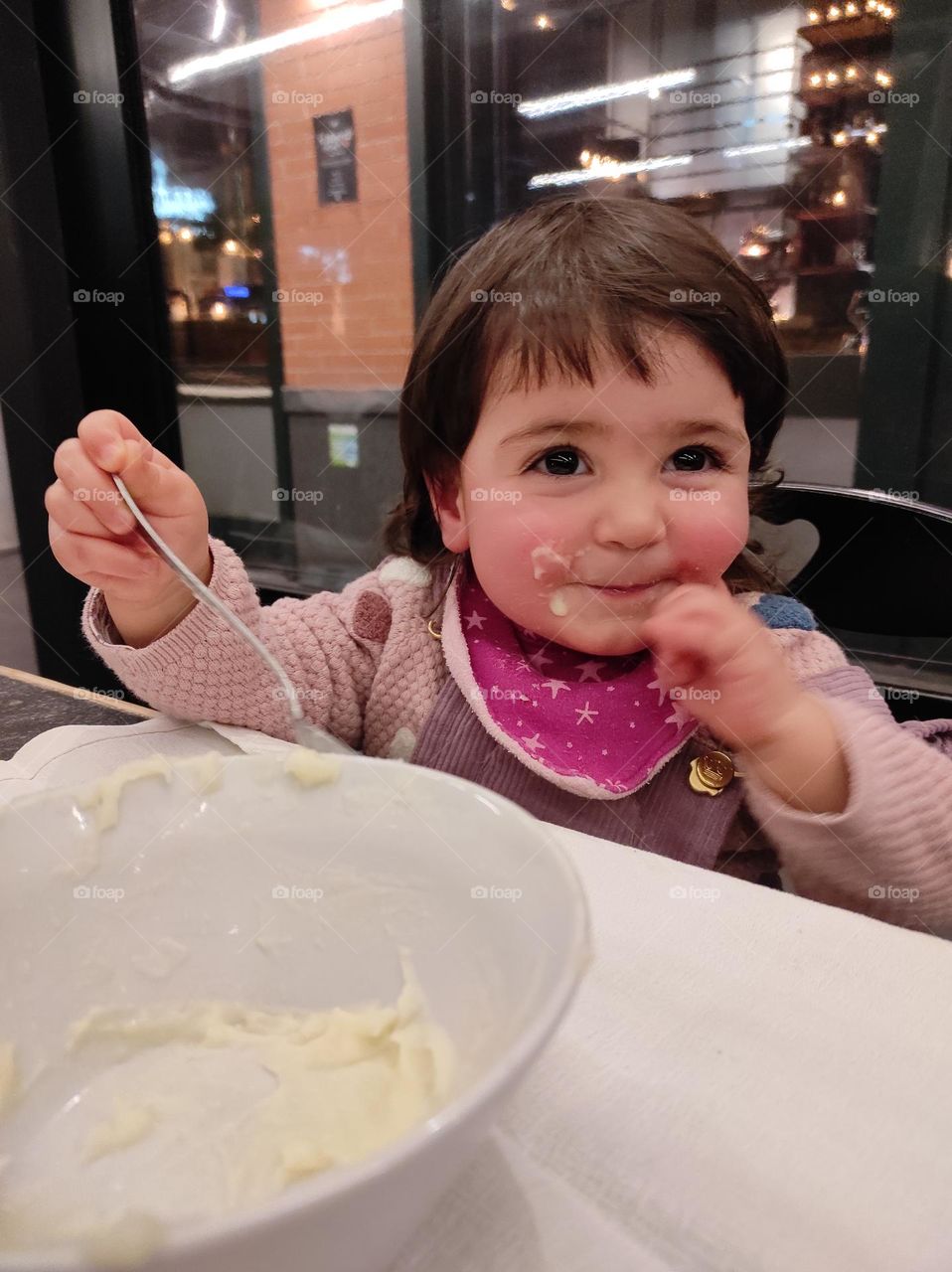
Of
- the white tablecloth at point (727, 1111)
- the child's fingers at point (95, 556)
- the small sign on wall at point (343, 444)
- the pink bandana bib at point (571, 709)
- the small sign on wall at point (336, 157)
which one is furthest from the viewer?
the small sign on wall at point (343, 444)

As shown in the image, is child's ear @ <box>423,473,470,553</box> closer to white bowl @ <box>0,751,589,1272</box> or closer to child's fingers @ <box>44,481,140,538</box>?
child's fingers @ <box>44,481,140,538</box>

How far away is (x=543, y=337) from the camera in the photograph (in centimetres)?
75

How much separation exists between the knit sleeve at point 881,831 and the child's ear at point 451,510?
371 mm

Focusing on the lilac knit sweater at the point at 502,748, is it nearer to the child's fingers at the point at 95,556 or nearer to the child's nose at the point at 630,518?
the child's fingers at the point at 95,556

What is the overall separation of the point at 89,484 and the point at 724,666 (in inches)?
19.1

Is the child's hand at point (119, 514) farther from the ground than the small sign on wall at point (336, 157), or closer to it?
closer to it

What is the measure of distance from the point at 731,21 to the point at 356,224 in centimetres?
117

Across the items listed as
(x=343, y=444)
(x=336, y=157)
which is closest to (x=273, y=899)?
(x=343, y=444)

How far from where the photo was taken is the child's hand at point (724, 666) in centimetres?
59

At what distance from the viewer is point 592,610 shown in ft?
2.56

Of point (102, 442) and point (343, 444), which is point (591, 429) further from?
point (343, 444)

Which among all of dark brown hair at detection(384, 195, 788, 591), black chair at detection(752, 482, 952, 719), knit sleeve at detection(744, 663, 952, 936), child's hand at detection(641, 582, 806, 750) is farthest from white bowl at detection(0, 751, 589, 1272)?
black chair at detection(752, 482, 952, 719)

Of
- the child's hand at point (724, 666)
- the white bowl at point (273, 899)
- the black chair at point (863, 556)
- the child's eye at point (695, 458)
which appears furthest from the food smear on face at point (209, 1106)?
the black chair at point (863, 556)

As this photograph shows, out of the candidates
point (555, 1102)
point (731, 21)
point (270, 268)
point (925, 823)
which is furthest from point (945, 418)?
point (270, 268)
